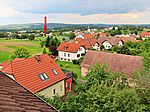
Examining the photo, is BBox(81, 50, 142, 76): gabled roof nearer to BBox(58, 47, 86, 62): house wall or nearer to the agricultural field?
BBox(58, 47, 86, 62): house wall

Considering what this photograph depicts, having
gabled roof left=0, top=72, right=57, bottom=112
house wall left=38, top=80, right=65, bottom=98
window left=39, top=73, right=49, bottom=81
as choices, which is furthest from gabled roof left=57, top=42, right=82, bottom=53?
gabled roof left=0, top=72, right=57, bottom=112

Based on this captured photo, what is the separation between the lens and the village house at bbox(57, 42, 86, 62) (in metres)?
47.3

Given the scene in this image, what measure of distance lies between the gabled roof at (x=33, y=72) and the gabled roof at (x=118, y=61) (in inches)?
301

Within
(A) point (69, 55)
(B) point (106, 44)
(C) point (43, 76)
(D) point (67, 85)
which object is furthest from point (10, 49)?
(C) point (43, 76)

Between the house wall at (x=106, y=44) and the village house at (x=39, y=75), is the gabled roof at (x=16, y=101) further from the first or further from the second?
the house wall at (x=106, y=44)

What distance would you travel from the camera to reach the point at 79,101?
490 inches

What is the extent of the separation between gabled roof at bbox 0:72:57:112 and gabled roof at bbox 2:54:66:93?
14.5m

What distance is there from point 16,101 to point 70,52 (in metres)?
44.6

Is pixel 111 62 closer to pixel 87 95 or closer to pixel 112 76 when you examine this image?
pixel 112 76

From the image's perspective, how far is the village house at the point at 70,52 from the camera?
47312 mm

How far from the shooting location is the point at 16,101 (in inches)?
117

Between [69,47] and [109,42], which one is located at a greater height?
[109,42]

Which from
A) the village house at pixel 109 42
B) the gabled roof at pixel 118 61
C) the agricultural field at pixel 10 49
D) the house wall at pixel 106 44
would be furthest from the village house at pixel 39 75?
the village house at pixel 109 42

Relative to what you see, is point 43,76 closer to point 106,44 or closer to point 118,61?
point 118,61
